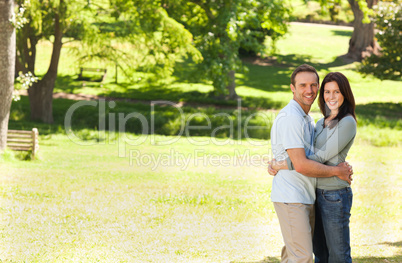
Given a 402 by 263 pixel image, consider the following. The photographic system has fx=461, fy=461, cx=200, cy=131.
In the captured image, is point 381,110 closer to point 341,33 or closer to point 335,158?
point 341,33

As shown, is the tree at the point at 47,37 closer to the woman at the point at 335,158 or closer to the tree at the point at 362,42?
the woman at the point at 335,158

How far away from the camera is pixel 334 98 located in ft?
14.5

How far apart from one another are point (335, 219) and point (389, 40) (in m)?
27.3

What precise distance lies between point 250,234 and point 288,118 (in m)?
4.48

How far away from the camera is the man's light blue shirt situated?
414 cm

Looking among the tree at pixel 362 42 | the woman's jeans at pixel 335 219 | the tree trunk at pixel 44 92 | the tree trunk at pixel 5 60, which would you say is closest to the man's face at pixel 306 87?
the woman's jeans at pixel 335 219

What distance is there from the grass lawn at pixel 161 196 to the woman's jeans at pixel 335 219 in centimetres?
234

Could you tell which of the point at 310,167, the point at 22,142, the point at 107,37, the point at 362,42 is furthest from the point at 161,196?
the point at 362,42

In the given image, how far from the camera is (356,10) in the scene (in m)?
38.0

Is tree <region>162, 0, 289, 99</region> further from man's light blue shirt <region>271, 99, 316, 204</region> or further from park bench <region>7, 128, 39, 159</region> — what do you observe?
man's light blue shirt <region>271, 99, 316, 204</region>

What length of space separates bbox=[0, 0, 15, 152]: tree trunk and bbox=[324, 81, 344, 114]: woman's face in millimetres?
10979

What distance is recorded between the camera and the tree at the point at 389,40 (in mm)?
28375

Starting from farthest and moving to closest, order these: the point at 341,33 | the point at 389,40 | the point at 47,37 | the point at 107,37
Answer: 1. the point at 341,33
2. the point at 389,40
3. the point at 47,37
4. the point at 107,37

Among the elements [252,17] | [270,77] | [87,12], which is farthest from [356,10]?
[87,12]
